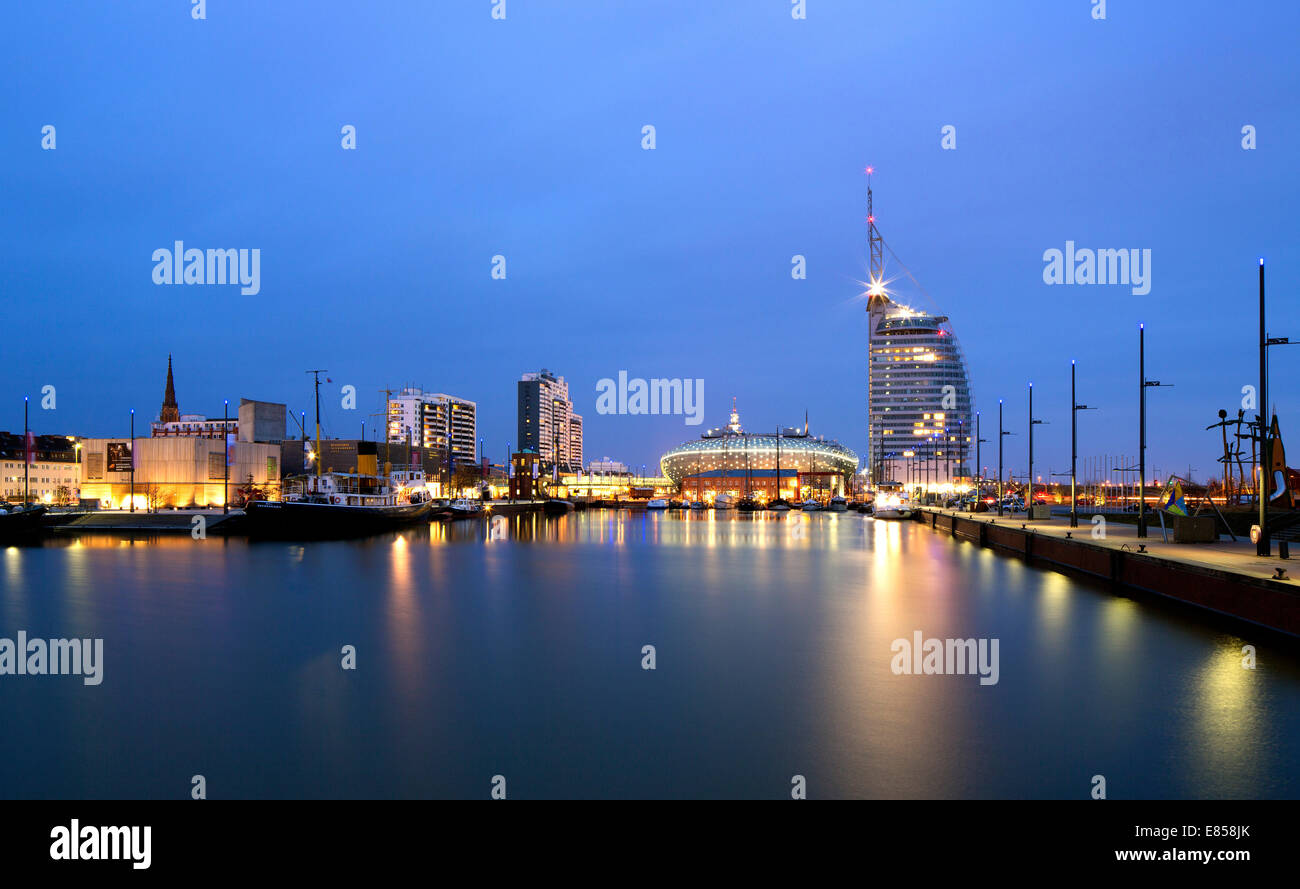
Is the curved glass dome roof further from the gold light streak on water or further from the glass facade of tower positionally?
the gold light streak on water

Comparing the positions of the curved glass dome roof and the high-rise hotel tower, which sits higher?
the high-rise hotel tower

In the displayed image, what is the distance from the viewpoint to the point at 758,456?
19200cm

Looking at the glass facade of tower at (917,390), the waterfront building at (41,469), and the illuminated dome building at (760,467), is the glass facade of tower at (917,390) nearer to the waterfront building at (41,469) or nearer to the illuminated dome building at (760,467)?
the illuminated dome building at (760,467)

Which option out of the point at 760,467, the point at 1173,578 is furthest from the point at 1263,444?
the point at 760,467

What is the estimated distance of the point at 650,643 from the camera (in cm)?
2005

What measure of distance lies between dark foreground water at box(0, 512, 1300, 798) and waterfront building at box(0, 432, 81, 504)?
106371 mm

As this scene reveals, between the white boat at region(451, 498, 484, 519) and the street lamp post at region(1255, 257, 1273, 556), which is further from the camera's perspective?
the white boat at region(451, 498, 484, 519)

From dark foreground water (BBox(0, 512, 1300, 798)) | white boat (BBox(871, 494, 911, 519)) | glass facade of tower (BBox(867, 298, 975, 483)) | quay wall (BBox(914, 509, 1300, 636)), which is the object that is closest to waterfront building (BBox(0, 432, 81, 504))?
white boat (BBox(871, 494, 911, 519))

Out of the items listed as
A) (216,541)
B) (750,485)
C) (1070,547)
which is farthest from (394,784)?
(750,485)

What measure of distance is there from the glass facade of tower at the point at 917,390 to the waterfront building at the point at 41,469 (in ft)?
474

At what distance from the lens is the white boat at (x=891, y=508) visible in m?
96.6

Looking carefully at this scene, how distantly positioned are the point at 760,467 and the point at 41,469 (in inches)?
5400

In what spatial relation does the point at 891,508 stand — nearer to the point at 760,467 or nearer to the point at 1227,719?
the point at 760,467

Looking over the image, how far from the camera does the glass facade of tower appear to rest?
173m
